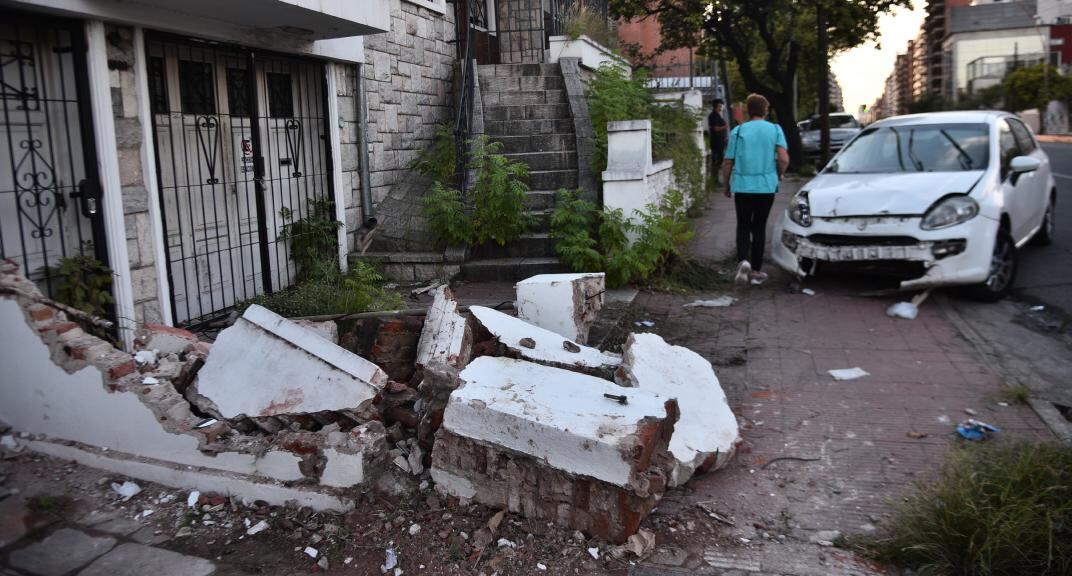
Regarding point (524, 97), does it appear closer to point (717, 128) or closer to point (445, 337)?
point (445, 337)

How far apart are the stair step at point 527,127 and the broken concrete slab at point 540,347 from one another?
615 cm

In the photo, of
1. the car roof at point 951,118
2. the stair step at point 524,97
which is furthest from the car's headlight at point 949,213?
the stair step at point 524,97

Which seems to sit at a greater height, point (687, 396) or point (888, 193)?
point (888, 193)

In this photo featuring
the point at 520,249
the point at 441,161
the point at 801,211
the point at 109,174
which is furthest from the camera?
the point at 441,161

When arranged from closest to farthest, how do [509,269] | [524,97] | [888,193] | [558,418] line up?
[558,418] → [888,193] → [509,269] → [524,97]

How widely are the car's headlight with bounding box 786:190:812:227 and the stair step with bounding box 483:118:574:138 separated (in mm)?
3617

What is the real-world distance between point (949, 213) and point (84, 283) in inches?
286

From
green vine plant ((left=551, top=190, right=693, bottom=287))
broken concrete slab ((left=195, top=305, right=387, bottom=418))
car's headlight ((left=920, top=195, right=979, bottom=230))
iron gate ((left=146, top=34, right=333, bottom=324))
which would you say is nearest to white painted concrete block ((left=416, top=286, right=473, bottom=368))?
broken concrete slab ((left=195, top=305, right=387, bottom=418))

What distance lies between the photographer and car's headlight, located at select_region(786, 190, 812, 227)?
828 centimetres

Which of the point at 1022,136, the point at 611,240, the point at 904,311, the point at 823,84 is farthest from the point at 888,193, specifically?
the point at 823,84

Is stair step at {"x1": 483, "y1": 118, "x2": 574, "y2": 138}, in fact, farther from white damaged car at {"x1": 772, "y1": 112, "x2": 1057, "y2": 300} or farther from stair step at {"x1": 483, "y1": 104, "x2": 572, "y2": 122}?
white damaged car at {"x1": 772, "y1": 112, "x2": 1057, "y2": 300}

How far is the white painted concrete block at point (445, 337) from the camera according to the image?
4809 millimetres

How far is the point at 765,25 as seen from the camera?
23.3 meters

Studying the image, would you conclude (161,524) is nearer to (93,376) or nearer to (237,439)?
(237,439)
